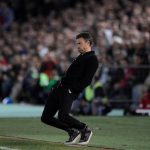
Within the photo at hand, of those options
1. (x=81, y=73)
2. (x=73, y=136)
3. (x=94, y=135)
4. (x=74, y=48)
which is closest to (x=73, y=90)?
(x=81, y=73)

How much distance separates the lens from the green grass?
12.9 metres

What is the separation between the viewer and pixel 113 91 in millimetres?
23312

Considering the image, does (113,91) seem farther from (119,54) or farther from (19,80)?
(19,80)

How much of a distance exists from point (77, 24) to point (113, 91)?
5.36 metres

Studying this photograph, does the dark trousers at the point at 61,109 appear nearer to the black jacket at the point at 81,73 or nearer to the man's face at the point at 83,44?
the black jacket at the point at 81,73

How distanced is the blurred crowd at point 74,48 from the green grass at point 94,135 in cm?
291

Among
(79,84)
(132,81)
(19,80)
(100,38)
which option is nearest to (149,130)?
(79,84)

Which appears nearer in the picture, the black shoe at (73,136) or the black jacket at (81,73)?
the black jacket at (81,73)

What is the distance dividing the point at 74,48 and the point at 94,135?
10917mm

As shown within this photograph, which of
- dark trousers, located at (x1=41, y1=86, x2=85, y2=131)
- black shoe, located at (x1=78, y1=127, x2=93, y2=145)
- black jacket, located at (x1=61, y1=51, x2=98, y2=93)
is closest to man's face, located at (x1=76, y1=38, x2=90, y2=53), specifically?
black jacket, located at (x1=61, y1=51, x2=98, y2=93)

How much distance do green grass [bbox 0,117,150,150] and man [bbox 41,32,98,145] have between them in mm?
312

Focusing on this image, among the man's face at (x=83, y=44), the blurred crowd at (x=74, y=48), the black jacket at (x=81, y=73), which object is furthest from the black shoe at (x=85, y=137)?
the blurred crowd at (x=74, y=48)

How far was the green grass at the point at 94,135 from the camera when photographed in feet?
42.5

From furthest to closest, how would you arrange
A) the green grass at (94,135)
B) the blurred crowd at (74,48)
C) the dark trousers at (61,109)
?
the blurred crowd at (74,48)
the dark trousers at (61,109)
the green grass at (94,135)
